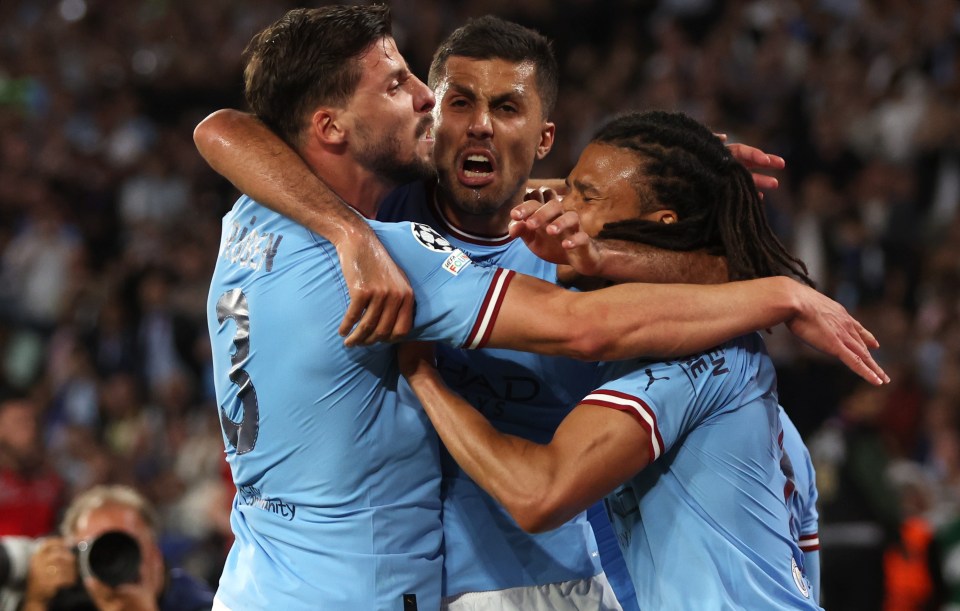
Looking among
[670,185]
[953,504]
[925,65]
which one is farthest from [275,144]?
[925,65]

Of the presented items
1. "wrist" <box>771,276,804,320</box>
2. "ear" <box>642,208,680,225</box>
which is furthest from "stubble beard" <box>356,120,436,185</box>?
"wrist" <box>771,276,804,320</box>

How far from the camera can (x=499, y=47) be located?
397cm

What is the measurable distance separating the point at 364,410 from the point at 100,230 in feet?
33.6

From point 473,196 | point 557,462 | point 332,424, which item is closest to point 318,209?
point 332,424

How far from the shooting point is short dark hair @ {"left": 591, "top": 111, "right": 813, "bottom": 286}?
3.07m

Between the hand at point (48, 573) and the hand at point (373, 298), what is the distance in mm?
1634

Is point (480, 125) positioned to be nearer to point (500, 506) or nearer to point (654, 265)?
point (654, 265)

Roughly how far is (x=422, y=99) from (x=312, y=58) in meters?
0.36

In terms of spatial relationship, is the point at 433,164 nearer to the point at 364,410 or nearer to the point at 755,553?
the point at 364,410

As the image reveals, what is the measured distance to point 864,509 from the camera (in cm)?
779

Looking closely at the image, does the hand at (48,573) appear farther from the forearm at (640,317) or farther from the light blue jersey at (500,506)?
the forearm at (640,317)

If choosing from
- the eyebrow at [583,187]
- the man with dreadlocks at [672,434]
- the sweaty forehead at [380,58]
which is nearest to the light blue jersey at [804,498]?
the man with dreadlocks at [672,434]

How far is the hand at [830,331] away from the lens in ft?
9.76

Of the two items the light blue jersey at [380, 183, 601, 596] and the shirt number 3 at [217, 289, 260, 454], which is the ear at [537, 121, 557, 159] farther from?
the shirt number 3 at [217, 289, 260, 454]
